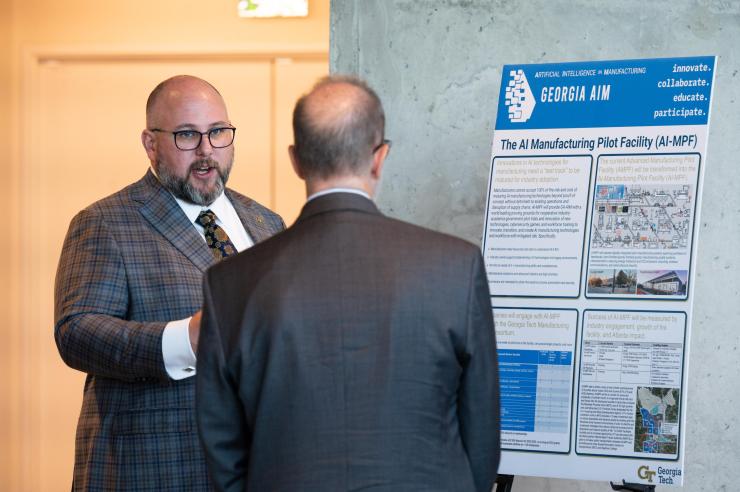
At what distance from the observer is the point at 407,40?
335 centimetres

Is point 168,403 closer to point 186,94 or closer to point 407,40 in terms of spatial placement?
point 186,94

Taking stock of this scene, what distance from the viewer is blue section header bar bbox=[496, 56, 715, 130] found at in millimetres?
2588

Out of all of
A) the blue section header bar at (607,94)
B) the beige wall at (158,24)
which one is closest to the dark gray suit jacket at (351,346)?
the blue section header bar at (607,94)

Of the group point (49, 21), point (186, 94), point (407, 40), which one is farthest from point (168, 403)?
point (49, 21)

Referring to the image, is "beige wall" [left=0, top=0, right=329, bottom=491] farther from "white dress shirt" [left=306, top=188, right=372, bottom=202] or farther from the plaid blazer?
"white dress shirt" [left=306, top=188, right=372, bottom=202]

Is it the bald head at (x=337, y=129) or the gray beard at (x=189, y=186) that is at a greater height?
the bald head at (x=337, y=129)

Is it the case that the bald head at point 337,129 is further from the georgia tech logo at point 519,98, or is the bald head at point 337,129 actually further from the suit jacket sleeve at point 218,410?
the georgia tech logo at point 519,98

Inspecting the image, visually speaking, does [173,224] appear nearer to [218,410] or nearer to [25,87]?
[218,410]

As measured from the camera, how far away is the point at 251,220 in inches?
108

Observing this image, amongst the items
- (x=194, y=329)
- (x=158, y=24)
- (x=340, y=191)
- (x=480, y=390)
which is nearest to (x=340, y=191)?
(x=340, y=191)

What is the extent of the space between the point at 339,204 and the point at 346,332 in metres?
0.21

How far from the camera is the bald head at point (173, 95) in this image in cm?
254

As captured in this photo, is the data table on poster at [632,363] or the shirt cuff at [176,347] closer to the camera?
the shirt cuff at [176,347]

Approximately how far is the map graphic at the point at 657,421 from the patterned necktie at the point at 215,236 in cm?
115
